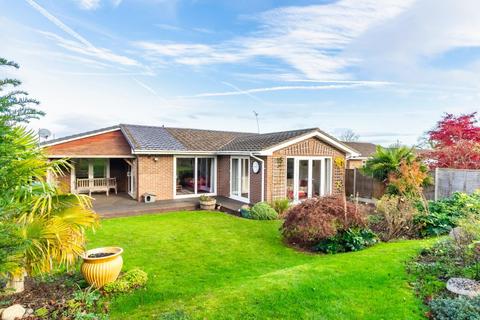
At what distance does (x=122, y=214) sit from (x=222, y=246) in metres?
6.59

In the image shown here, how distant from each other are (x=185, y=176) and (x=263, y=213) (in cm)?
680

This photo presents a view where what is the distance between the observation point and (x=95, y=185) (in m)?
17.4

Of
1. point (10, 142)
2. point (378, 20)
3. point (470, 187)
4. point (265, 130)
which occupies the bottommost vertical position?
point (470, 187)

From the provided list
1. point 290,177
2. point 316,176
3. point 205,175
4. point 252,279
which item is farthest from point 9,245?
point 316,176

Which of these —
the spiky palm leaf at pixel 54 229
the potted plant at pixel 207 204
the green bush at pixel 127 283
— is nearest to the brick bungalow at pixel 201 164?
the potted plant at pixel 207 204

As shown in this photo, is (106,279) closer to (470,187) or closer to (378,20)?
(378,20)

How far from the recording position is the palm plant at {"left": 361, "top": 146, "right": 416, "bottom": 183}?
14188 millimetres

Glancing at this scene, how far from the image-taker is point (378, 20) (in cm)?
1138

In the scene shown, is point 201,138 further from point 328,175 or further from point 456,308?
point 456,308

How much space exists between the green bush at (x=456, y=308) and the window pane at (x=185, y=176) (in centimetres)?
1472

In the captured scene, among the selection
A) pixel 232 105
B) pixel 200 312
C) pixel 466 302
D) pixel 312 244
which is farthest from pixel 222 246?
pixel 232 105

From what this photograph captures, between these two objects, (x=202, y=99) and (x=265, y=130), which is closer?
(x=202, y=99)

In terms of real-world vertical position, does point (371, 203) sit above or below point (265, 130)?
below

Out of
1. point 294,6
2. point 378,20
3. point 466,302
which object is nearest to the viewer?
→ point 466,302
